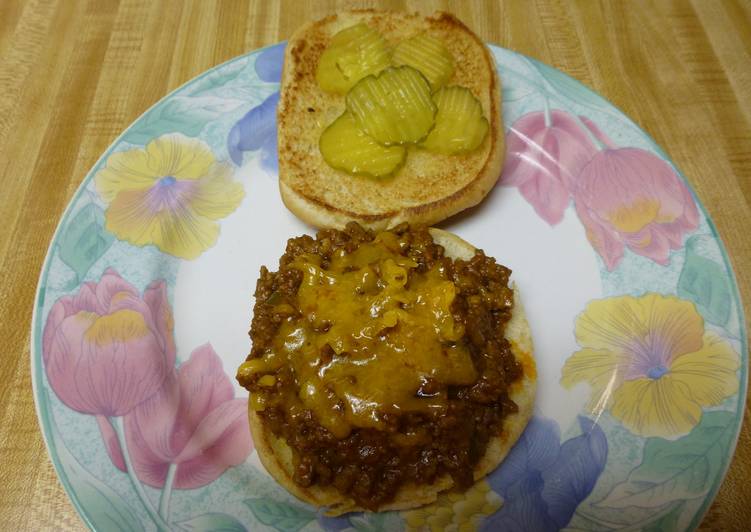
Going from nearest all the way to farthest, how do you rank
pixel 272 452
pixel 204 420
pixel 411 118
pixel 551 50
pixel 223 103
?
pixel 272 452
pixel 204 420
pixel 411 118
pixel 223 103
pixel 551 50

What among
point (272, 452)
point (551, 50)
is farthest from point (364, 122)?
point (551, 50)

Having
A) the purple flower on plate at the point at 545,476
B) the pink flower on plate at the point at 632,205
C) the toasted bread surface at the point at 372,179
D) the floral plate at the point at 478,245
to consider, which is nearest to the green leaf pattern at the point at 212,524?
the floral plate at the point at 478,245

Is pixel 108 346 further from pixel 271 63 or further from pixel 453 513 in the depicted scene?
pixel 271 63

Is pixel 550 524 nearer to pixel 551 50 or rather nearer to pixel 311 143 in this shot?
pixel 311 143

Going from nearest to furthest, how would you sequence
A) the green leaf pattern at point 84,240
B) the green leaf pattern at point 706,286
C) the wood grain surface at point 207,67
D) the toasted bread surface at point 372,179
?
1. the green leaf pattern at point 706,286
2. the green leaf pattern at point 84,240
3. the toasted bread surface at point 372,179
4. the wood grain surface at point 207,67

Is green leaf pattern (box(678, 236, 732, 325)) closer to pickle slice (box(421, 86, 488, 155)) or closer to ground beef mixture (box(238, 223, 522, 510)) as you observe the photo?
ground beef mixture (box(238, 223, 522, 510))

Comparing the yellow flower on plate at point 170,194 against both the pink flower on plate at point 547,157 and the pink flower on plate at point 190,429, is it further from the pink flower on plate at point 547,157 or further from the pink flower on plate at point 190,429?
the pink flower on plate at point 547,157
